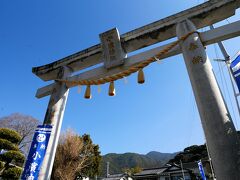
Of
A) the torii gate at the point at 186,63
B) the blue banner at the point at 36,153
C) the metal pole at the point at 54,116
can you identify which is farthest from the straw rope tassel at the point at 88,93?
the blue banner at the point at 36,153

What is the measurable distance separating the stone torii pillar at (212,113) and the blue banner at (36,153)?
11.3 ft

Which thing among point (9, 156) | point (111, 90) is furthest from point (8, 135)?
point (111, 90)

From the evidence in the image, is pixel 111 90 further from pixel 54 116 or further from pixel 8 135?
pixel 8 135

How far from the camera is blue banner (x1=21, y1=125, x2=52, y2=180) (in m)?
4.36

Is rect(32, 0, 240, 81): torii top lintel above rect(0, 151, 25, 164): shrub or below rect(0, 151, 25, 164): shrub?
above

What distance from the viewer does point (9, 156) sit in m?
13.4

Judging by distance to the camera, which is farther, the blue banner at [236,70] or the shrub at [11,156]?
the shrub at [11,156]

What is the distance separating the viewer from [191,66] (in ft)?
13.5

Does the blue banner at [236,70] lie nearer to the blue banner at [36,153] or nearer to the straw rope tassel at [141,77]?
the straw rope tassel at [141,77]

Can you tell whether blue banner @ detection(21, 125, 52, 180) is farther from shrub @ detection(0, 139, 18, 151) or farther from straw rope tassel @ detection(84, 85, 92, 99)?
shrub @ detection(0, 139, 18, 151)

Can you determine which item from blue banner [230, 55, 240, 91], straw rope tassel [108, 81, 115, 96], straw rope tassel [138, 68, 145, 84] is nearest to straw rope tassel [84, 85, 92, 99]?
straw rope tassel [108, 81, 115, 96]

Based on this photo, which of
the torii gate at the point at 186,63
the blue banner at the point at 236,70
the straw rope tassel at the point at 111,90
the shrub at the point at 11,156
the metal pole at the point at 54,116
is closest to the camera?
the torii gate at the point at 186,63

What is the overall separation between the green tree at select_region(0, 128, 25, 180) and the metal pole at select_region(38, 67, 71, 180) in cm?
1017

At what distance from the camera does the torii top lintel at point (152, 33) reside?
464cm
